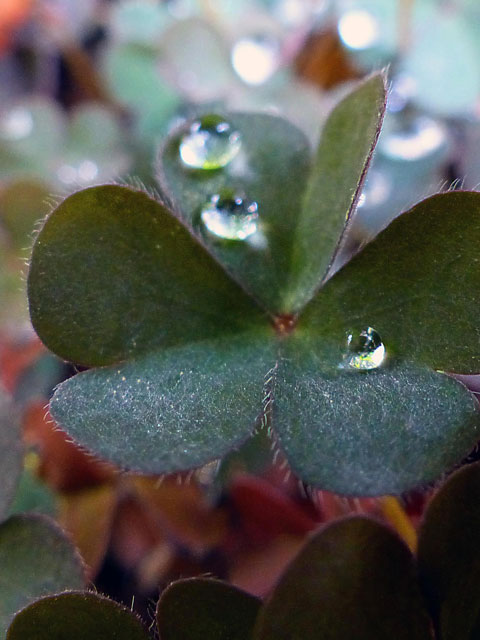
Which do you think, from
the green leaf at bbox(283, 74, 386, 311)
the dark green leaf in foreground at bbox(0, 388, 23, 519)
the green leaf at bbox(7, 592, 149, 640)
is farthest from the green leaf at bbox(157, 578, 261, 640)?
the green leaf at bbox(283, 74, 386, 311)

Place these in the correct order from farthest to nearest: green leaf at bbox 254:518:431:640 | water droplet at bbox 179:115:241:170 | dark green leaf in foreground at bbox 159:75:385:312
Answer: water droplet at bbox 179:115:241:170, dark green leaf in foreground at bbox 159:75:385:312, green leaf at bbox 254:518:431:640

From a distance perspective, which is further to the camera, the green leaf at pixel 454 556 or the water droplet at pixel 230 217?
the water droplet at pixel 230 217

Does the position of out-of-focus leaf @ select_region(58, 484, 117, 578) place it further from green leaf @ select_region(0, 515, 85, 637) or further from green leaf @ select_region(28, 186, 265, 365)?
green leaf @ select_region(28, 186, 265, 365)

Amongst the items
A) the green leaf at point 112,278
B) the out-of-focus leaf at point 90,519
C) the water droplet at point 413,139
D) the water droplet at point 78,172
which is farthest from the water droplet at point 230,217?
the water droplet at point 78,172

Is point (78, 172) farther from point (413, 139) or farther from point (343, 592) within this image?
point (343, 592)

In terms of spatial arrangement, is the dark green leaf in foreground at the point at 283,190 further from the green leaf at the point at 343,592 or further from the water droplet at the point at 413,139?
the water droplet at the point at 413,139

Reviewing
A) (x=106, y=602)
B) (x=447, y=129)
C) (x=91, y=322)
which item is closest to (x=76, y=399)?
(x=91, y=322)
